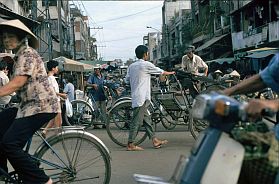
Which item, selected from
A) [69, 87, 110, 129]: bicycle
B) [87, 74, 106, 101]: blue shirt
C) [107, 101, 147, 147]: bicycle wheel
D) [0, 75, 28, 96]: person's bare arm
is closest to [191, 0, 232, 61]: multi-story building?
[87, 74, 106, 101]: blue shirt

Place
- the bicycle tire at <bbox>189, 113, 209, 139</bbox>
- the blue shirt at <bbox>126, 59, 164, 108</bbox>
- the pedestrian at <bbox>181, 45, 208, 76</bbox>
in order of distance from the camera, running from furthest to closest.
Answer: the pedestrian at <bbox>181, 45, 208, 76</bbox>, the bicycle tire at <bbox>189, 113, 209, 139</bbox>, the blue shirt at <bbox>126, 59, 164, 108</bbox>

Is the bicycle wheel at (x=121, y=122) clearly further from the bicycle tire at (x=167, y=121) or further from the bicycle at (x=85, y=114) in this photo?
the bicycle at (x=85, y=114)

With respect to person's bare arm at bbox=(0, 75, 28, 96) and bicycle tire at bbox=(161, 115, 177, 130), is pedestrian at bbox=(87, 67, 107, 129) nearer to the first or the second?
bicycle tire at bbox=(161, 115, 177, 130)

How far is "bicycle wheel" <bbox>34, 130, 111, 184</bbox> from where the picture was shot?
4.39m

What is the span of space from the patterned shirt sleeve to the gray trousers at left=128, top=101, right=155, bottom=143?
4.06m

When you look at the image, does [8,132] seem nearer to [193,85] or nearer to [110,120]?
[110,120]

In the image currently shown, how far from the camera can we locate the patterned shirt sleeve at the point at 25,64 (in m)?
3.95

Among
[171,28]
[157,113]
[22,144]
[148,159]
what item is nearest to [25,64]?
[22,144]

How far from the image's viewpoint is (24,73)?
394cm

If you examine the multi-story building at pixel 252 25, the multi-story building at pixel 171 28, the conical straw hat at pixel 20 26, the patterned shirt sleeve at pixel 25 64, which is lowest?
the patterned shirt sleeve at pixel 25 64

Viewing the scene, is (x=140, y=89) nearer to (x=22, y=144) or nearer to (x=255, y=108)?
(x=22, y=144)

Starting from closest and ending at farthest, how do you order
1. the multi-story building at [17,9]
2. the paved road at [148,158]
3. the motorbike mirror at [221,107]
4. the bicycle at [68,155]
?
the motorbike mirror at [221,107], the bicycle at [68,155], the paved road at [148,158], the multi-story building at [17,9]

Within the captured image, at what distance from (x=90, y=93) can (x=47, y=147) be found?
8.27 meters

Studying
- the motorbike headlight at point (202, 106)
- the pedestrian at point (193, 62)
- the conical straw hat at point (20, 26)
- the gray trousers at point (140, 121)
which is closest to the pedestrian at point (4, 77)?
the gray trousers at point (140, 121)
